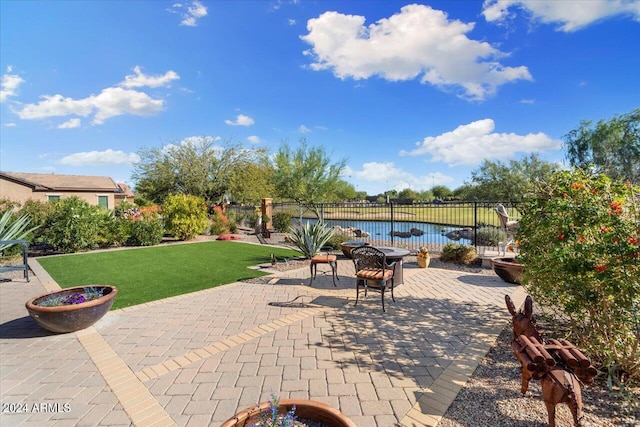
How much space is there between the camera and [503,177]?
2934 centimetres

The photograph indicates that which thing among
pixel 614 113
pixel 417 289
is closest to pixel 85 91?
pixel 417 289

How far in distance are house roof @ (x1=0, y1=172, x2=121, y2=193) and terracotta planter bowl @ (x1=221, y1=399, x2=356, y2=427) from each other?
3049cm

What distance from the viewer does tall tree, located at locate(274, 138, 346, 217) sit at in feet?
87.9

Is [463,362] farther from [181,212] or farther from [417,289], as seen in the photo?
[181,212]

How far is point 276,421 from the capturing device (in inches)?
65.9

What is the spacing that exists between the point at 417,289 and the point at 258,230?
35.8 feet

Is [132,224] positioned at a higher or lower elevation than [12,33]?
lower

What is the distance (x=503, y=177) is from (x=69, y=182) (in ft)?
139

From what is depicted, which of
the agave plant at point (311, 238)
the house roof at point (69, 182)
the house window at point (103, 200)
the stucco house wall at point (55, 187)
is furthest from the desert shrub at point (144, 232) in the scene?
the house window at point (103, 200)

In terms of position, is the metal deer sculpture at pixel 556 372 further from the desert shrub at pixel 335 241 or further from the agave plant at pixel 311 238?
the desert shrub at pixel 335 241

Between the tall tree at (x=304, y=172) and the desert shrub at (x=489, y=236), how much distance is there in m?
17.5

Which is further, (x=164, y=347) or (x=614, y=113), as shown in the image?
(x=614, y=113)

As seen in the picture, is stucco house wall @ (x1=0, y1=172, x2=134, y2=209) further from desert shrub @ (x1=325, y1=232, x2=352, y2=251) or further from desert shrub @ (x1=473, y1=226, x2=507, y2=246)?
desert shrub @ (x1=473, y1=226, x2=507, y2=246)

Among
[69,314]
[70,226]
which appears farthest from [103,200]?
[69,314]
